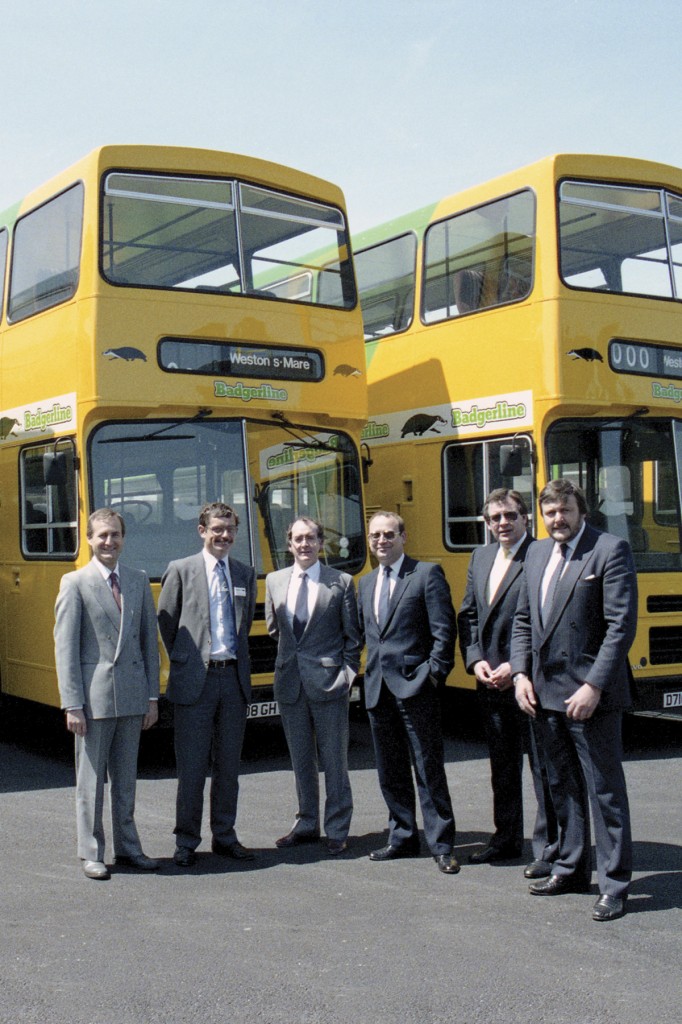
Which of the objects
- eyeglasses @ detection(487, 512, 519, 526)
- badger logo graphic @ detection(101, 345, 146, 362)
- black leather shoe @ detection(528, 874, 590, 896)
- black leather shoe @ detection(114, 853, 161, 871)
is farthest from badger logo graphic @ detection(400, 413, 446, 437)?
black leather shoe @ detection(528, 874, 590, 896)

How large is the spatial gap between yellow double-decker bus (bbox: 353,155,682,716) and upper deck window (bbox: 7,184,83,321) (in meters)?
3.37

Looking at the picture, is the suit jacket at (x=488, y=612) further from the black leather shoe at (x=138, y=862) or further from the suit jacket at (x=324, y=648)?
the black leather shoe at (x=138, y=862)

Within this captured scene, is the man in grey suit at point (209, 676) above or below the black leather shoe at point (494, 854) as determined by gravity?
above

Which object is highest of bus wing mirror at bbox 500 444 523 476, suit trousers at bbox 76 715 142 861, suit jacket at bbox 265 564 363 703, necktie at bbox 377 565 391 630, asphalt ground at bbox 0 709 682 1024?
bus wing mirror at bbox 500 444 523 476

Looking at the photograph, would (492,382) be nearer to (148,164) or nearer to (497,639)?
(148,164)

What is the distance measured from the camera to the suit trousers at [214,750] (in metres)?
6.67

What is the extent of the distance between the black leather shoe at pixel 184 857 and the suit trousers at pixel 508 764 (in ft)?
5.24

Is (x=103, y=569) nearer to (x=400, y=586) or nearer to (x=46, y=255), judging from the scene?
(x=400, y=586)

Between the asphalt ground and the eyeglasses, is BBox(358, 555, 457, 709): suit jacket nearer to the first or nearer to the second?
the eyeglasses

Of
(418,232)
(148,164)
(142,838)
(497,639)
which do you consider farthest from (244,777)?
(418,232)

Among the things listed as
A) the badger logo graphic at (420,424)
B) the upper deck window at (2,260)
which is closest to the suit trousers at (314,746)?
the badger logo graphic at (420,424)

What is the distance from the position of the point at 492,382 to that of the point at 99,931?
6064 millimetres

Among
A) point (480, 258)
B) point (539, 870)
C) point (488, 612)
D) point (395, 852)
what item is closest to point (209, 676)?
point (395, 852)

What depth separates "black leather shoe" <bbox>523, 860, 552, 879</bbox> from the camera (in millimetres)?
6121
